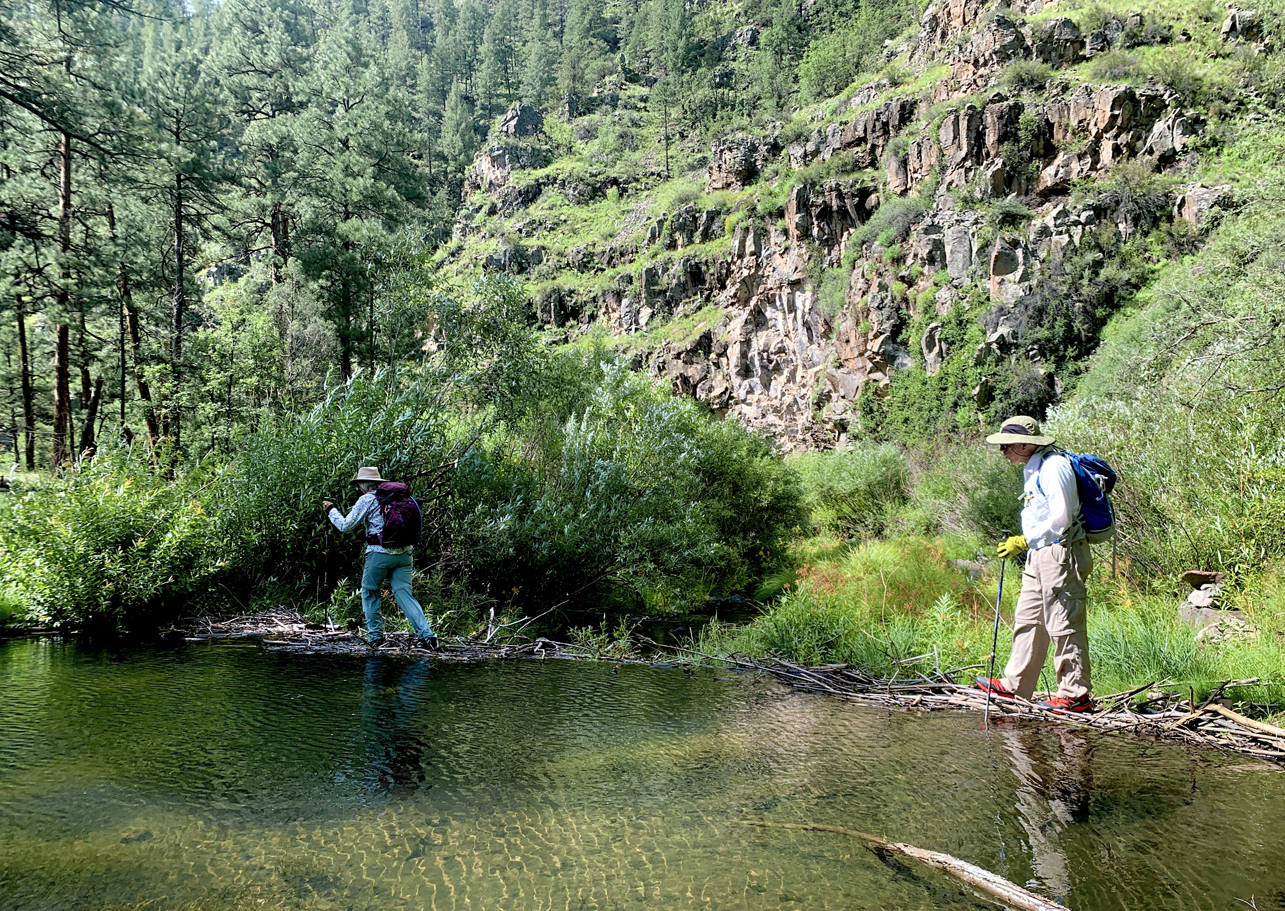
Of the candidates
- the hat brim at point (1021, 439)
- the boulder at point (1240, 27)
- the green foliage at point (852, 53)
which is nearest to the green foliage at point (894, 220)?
the boulder at point (1240, 27)

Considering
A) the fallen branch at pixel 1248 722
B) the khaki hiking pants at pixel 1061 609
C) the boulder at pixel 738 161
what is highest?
the boulder at pixel 738 161

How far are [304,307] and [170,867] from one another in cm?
1925

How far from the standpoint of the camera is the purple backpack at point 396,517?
7.25 m

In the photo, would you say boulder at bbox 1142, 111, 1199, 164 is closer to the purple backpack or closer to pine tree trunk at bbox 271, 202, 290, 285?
pine tree trunk at bbox 271, 202, 290, 285

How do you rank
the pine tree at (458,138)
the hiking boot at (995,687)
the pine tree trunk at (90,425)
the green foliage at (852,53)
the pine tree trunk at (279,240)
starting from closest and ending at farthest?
the hiking boot at (995,687) < the pine tree trunk at (90,425) < the pine tree trunk at (279,240) < the green foliage at (852,53) < the pine tree at (458,138)

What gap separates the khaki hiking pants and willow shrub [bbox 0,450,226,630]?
857 cm

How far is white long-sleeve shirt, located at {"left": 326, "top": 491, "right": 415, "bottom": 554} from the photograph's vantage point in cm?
734

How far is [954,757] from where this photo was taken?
4.23 m

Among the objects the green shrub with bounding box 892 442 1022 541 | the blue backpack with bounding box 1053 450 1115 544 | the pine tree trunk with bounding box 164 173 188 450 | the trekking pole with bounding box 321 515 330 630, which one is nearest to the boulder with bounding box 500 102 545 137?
the pine tree trunk with bounding box 164 173 188 450

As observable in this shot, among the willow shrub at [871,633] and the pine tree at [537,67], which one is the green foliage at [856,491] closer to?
the willow shrub at [871,633]

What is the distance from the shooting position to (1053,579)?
4.83 meters

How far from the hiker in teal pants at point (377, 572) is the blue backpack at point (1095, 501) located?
20.0 feet

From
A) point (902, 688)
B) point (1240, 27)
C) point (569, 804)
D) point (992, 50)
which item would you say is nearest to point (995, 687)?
point (902, 688)

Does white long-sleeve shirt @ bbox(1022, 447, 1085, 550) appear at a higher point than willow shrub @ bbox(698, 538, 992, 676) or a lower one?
higher
